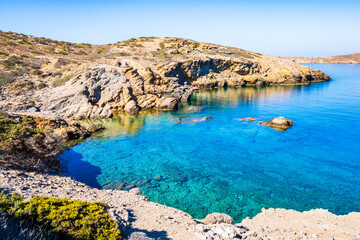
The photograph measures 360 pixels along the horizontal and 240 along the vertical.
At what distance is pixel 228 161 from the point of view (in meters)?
26.4

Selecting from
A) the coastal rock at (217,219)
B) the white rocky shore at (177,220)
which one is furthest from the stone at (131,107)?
the coastal rock at (217,219)

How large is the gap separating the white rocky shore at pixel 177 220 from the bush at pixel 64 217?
113 cm

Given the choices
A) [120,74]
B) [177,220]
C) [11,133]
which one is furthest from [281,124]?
[120,74]

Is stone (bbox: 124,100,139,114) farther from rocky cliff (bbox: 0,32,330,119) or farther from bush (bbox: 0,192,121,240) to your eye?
bush (bbox: 0,192,121,240)

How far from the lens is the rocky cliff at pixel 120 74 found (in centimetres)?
4494

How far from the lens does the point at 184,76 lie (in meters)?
83.3

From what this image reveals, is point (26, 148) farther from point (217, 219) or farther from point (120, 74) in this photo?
point (120, 74)

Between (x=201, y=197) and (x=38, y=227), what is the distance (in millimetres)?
13769

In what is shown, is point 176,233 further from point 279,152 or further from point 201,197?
point 279,152

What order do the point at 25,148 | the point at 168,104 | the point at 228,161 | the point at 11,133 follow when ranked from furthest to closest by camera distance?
the point at 168,104
the point at 228,161
the point at 25,148
the point at 11,133

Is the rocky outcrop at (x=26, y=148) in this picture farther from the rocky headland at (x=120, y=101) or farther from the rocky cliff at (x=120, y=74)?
the rocky cliff at (x=120, y=74)

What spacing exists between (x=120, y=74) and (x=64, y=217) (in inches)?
1950

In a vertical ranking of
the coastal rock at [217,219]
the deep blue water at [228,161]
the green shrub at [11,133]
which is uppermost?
the green shrub at [11,133]

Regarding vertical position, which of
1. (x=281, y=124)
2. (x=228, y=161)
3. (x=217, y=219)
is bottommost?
(x=228, y=161)
